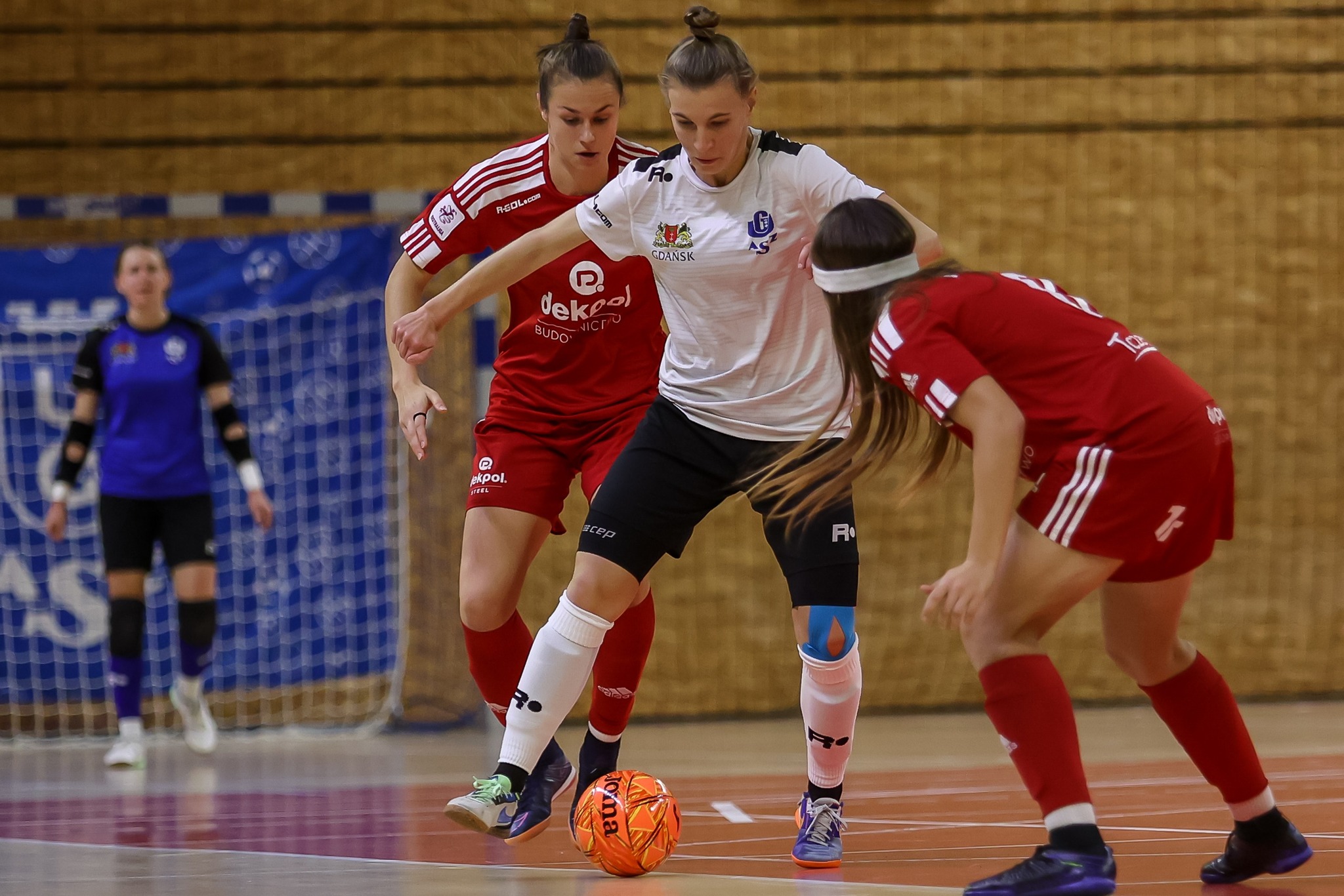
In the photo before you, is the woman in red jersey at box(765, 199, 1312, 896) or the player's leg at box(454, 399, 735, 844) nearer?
the woman in red jersey at box(765, 199, 1312, 896)

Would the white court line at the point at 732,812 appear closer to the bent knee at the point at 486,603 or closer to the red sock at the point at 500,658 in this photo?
the red sock at the point at 500,658

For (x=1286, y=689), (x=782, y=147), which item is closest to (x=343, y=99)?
(x=782, y=147)

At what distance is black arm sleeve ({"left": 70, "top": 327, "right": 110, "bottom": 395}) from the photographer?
588 centimetres

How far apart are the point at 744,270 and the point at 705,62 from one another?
0.44 meters

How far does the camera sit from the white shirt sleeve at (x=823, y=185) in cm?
318

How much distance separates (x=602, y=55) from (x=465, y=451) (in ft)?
12.1

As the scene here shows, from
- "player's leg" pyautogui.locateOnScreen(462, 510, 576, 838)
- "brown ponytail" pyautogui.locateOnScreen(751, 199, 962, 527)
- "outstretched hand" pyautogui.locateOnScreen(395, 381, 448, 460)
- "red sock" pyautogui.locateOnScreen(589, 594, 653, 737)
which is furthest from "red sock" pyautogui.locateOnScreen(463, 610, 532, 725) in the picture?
"brown ponytail" pyautogui.locateOnScreen(751, 199, 962, 527)

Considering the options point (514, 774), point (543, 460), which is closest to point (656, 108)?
point (543, 460)

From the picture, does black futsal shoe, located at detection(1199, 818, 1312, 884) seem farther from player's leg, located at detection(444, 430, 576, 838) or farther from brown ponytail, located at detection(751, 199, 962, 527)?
player's leg, located at detection(444, 430, 576, 838)

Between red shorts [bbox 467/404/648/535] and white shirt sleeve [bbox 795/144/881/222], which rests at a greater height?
white shirt sleeve [bbox 795/144/881/222]

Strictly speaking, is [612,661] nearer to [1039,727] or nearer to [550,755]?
[550,755]

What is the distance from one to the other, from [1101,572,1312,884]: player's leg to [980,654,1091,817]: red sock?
0.89 feet

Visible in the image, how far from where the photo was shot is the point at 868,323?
2.69 m

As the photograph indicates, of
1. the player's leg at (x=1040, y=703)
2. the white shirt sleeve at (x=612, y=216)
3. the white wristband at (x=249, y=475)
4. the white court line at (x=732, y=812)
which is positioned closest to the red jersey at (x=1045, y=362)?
the player's leg at (x=1040, y=703)
